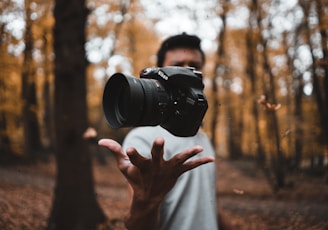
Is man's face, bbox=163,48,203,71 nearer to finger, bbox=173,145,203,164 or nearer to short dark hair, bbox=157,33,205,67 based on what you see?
short dark hair, bbox=157,33,205,67

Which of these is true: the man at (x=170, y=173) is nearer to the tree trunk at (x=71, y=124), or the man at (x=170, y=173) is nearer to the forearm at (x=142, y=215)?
the forearm at (x=142, y=215)

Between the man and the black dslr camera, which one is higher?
the black dslr camera

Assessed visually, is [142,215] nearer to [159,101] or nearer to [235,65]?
[159,101]

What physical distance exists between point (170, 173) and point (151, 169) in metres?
0.06

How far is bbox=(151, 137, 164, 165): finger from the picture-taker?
0.84m

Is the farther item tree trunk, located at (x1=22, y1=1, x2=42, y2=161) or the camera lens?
tree trunk, located at (x1=22, y1=1, x2=42, y2=161)

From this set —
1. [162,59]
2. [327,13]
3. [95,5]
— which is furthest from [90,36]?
[327,13]

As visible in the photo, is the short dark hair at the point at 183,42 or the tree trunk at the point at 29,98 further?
the tree trunk at the point at 29,98

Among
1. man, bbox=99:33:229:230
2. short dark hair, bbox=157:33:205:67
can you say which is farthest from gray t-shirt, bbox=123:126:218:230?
short dark hair, bbox=157:33:205:67

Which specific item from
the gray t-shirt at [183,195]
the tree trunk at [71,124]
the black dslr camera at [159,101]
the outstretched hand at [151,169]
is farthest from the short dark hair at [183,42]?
the tree trunk at [71,124]

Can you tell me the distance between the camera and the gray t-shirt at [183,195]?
1.49 metres

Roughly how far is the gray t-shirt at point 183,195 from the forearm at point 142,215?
1.22 feet

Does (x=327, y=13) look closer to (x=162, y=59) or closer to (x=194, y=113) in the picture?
(x=194, y=113)

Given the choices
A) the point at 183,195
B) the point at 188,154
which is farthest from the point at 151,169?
the point at 183,195
